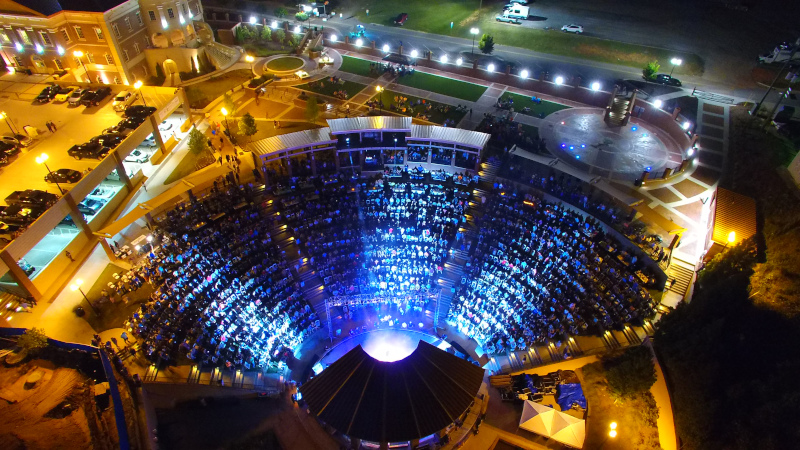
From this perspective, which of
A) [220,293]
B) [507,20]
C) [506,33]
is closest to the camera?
[220,293]

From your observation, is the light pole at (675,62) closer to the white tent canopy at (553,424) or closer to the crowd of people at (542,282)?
the crowd of people at (542,282)

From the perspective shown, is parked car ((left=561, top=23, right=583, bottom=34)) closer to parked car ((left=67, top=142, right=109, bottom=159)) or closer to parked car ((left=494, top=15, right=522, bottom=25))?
parked car ((left=494, top=15, right=522, bottom=25))

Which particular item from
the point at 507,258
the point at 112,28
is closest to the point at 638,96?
the point at 507,258

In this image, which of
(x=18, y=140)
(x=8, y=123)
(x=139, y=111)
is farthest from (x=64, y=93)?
(x=139, y=111)

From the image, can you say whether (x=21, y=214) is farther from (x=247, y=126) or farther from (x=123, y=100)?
(x=247, y=126)

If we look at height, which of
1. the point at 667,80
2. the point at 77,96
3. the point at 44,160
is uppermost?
the point at 667,80

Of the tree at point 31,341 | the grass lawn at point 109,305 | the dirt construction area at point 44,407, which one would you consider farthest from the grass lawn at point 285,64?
the dirt construction area at point 44,407
